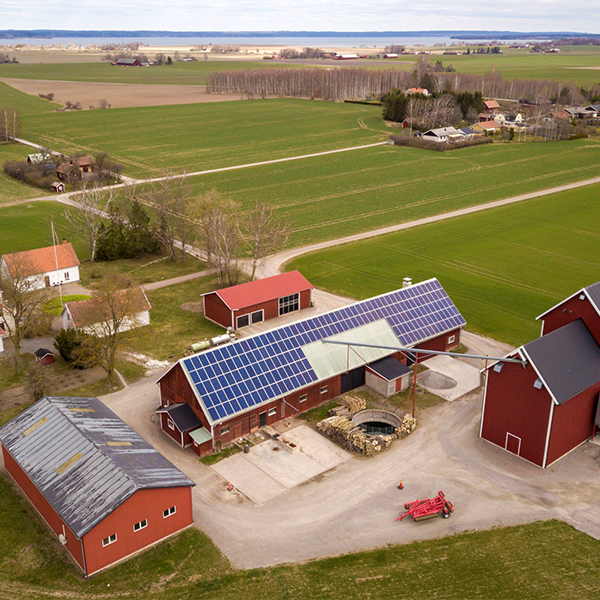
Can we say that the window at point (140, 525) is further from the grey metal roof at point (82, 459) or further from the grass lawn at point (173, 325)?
the grass lawn at point (173, 325)

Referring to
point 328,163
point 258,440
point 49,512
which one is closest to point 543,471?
point 258,440

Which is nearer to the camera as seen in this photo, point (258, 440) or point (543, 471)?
point (543, 471)

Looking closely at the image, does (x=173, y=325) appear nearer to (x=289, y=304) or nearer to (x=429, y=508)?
(x=289, y=304)

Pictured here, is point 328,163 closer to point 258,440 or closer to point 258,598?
→ point 258,440

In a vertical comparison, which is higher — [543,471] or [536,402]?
[536,402]

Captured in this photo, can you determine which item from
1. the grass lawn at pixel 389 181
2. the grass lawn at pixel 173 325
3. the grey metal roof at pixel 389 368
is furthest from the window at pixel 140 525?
the grass lawn at pixel 389 181

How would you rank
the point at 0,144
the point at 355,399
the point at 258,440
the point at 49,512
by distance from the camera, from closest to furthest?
the point at 49,512 → the point at 258,440 → the point at 355,399 → the point at 0,144
